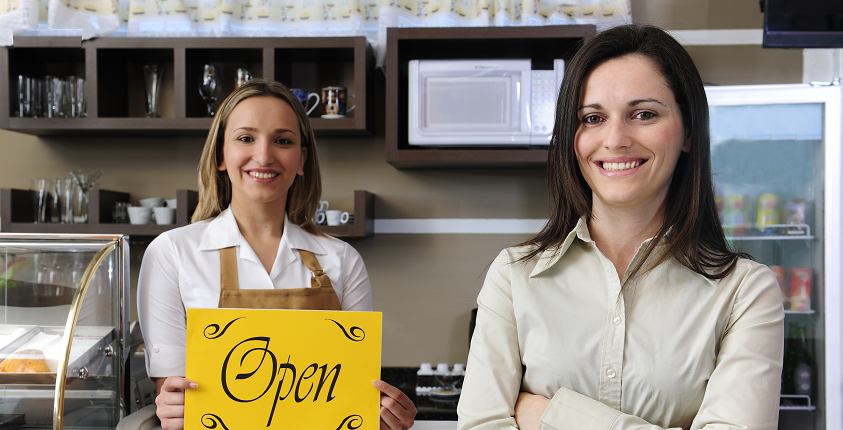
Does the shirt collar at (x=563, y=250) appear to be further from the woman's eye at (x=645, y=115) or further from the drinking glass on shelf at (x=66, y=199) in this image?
the drinking glass on shelf at (x=66, y=199)

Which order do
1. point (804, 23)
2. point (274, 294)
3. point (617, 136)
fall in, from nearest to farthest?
point (617, 136)
point (274, 294)
point (804, 23)

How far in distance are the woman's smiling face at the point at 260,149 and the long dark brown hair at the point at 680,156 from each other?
0.74 m

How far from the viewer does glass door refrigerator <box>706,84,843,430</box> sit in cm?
244

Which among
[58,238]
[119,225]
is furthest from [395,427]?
[119,225]

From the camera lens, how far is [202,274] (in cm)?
145

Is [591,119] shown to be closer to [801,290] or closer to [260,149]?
[260,149]

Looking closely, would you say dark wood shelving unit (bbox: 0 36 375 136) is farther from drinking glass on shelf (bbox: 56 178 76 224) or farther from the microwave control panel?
the microwave control panel

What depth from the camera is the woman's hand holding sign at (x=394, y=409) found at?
1182 millimetres

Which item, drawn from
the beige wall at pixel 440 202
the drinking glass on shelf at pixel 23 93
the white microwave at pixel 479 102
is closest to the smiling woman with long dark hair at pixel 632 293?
the white microwave at pixel 479 102

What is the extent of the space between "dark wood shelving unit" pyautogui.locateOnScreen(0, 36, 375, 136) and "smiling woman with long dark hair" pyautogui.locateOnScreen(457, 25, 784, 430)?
60.5 inches

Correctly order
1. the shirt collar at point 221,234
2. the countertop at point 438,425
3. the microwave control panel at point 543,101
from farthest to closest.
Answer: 1. the microwave control panel at point 543,101
2. the countertop at point 438,425
3. the shirt collar at point 221,234

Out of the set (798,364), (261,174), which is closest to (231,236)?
(261,174)

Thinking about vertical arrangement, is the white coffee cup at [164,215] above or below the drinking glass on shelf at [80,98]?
below

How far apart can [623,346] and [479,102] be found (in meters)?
1.62
